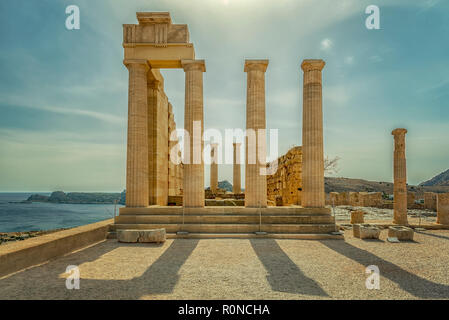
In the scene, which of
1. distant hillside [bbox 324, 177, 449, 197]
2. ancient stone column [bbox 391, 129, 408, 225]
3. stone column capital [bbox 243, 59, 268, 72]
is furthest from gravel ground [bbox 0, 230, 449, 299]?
distant hillside [bbox 324, 177, 449, 197]

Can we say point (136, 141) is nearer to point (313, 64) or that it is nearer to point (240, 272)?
point (240, 272)

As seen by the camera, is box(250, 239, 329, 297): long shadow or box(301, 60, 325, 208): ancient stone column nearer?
box(250, 239, 329, 297): long shadow

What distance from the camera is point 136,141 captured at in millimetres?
13109

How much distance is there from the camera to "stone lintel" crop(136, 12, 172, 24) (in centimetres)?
1352

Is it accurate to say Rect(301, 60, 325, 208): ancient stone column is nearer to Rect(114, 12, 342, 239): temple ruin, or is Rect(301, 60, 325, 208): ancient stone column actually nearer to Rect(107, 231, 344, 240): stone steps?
Rect(114, 12, 342, 239): temple ruin

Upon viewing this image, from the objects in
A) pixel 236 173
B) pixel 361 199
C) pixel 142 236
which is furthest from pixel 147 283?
pixel 361 199

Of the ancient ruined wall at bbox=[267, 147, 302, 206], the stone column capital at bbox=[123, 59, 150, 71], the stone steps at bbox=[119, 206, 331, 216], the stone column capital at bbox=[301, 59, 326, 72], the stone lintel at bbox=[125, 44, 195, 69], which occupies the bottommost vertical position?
the stone steps at bbox=[119, 206, 331, 216]

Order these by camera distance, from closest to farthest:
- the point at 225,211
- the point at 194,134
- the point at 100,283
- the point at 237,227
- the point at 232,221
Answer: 1. the point at 100,283
2. the point at 237,227
3. the point at 232,221
4. the point at 225,211
5. the point at 194,134

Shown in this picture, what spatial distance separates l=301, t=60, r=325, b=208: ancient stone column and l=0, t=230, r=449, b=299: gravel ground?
12.3 feet

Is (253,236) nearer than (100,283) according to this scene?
No

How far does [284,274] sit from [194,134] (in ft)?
28.2

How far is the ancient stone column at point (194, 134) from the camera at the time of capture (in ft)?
42.2

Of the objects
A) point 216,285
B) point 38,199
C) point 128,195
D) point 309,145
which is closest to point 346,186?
point 309,145

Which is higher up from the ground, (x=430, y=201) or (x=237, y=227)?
(x=237, y=227)
